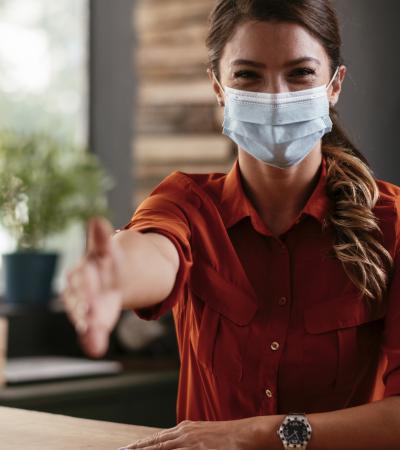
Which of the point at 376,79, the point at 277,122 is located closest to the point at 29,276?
the point at 376,79

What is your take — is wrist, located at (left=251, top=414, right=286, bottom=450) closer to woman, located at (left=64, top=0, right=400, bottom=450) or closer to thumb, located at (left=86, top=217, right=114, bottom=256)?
woman, located at (left=64, top=0, right=400, bottom=450)

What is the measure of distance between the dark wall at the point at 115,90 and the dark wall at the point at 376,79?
163cm

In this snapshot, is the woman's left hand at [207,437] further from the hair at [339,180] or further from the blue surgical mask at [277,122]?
the blue surgical mask at [277,122]

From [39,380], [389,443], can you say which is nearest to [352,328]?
[389,443]

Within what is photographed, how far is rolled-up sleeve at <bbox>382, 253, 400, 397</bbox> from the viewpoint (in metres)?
1.94

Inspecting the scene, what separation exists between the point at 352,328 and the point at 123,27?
141 inches

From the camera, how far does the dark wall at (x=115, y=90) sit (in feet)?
17.3

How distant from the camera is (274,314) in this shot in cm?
205

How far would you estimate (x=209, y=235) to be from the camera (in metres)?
2.12

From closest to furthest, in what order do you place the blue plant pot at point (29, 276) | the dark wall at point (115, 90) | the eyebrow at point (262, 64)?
the eyebrow at point (262, 64)
the blue plant pot at point (29, 276)
the dark wall at point (115, 90)

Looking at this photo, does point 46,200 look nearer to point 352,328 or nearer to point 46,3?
point 46,3

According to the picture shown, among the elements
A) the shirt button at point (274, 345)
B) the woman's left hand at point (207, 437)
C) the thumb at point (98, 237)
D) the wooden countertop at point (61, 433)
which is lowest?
the wooden countertop at point (61, 433)

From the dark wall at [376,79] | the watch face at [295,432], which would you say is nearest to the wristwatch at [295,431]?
the watch face at [295,432]

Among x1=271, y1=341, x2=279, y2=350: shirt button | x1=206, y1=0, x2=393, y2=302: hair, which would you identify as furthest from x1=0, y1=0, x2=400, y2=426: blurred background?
x1=271, y1=341, x2=279, y2=350: shirt button
